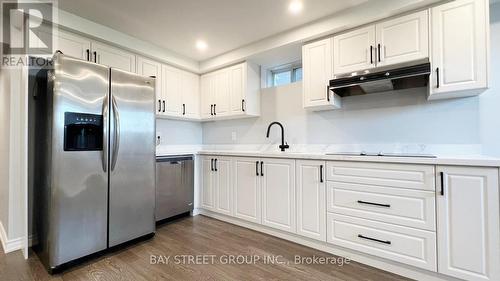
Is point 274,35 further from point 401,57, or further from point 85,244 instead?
point 85,244

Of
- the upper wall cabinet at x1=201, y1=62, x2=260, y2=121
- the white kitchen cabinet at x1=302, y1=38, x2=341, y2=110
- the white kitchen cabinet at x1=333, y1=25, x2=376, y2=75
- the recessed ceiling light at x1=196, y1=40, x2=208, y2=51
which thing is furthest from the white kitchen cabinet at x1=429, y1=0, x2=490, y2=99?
the recessed ceiling light at x1=196, y1=40, x2=208, y2=51

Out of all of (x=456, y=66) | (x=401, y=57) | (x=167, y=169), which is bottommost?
(x=167, y=169)

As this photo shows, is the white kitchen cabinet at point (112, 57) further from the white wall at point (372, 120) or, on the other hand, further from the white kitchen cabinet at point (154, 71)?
the white wall at point (372, 120)

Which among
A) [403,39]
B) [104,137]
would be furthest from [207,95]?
[403,39]

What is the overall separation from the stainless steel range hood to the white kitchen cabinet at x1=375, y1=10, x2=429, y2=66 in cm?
11

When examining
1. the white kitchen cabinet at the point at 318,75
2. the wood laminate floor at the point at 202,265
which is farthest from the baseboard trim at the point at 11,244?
the white kitchen cabinet at the point at 318,75

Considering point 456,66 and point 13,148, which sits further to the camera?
point 13,148

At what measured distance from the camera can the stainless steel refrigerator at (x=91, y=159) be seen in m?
1.87

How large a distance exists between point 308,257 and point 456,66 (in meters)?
2.11

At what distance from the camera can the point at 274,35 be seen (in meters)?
2.81

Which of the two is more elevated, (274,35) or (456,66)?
(274,35)

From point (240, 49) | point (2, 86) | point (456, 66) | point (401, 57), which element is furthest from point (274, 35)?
point (2, 86)

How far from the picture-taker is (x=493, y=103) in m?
1.89

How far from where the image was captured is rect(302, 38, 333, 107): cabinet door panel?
2.45m
